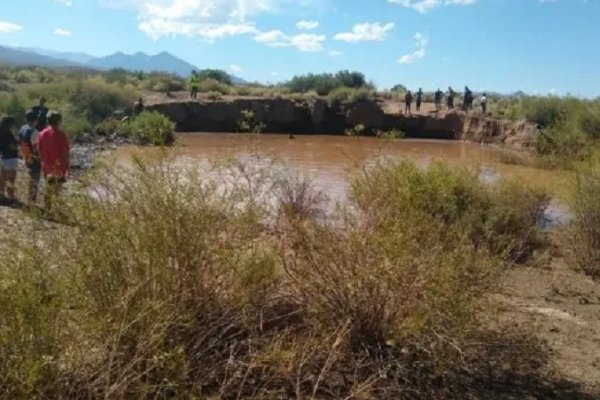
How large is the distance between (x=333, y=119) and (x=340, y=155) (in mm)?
17532

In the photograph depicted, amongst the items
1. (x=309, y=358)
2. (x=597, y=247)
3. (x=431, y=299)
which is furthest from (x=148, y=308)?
(x=597, y=247)

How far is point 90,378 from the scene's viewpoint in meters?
4.05

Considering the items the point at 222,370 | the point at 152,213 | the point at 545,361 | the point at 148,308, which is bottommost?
the point at 545,361

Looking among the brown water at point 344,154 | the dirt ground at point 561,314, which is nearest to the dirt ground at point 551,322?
the dirt ground at point 561,314

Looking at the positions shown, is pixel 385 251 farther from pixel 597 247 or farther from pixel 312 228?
pixel 597 247

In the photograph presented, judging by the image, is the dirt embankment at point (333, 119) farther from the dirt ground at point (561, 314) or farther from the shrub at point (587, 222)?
the dirt ground at point (561, 314)

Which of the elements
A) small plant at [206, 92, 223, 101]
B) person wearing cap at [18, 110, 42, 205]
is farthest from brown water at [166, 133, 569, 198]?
small plant at [206, 92, 223, 101]

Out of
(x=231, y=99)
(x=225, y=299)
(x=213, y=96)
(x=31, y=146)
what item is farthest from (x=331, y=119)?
(x=225, y=299)

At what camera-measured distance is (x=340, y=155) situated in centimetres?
3341

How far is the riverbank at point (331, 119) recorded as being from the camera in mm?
43188

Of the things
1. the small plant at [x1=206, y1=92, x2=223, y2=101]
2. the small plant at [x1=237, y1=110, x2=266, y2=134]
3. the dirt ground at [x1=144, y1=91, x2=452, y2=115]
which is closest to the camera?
the small plant at [x1=237, y1=110, x2=266, y2=134]

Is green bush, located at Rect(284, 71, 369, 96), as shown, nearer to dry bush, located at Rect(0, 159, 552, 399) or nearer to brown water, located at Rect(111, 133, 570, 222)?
brown water, located at Rect(111, 133, 570, 222)

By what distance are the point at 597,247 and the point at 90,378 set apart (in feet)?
29.3

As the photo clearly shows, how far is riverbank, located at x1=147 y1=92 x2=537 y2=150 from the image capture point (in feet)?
142
